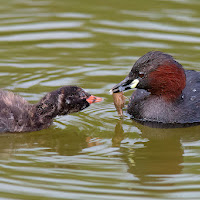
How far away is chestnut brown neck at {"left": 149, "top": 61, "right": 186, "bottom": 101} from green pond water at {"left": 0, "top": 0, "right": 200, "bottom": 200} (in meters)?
0.68

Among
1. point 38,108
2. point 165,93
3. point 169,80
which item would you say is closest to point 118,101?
point 165,93

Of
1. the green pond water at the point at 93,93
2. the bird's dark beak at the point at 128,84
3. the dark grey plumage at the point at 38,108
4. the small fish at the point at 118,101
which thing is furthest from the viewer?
the small fish at the point at 118,101

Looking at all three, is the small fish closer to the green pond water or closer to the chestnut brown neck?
the green pond water

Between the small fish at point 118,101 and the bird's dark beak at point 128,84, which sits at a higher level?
the bird's dark beak at point 128,84

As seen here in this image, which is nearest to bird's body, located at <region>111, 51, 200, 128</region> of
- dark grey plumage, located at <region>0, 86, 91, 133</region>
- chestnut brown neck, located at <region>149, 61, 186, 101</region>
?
chestnut brown neck, located at <region>149, 61, 186, 101</region>

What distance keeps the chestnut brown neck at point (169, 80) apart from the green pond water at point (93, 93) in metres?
0.68

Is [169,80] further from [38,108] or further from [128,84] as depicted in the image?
[38,108]

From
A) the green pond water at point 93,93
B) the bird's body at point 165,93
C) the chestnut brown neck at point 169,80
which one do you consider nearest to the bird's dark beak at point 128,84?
the bird's body at point 165,93

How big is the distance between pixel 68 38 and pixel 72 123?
4161 mm

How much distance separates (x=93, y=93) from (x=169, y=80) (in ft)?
5.18

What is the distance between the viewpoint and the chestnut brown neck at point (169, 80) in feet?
33.1

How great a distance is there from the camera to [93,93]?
36.2ft

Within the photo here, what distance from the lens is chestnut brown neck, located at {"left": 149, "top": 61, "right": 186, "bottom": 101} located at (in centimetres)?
1010

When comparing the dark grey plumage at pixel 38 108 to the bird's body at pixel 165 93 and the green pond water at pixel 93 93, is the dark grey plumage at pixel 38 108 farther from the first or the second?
the bird's body at pixel 165 93
